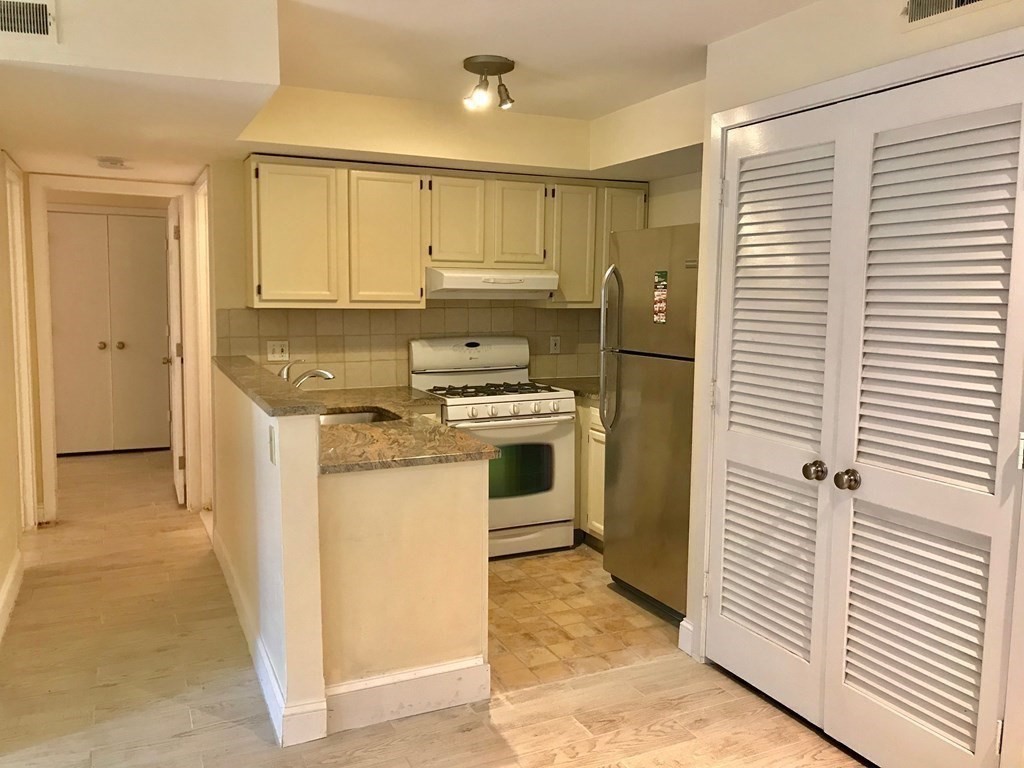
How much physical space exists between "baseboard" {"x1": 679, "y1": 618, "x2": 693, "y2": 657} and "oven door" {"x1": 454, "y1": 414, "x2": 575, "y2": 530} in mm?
1263

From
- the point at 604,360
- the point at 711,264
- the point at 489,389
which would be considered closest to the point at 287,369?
the point at 489,389

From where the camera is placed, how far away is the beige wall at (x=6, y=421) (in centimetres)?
341

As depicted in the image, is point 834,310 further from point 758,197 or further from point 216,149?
point 216,149

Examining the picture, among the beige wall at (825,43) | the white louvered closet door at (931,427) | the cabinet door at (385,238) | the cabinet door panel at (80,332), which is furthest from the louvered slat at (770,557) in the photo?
the cabinet door panel at (80,332)

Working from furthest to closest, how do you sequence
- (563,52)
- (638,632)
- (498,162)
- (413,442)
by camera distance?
1. (498,162)
2. (638,632)
3. (563,52)
4. (413,442)

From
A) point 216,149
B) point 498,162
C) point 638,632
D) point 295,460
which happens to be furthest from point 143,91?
point 638,632

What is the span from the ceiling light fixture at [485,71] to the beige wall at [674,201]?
4.71ft

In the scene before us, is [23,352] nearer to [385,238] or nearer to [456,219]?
[385,238]

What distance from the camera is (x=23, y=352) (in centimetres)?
430

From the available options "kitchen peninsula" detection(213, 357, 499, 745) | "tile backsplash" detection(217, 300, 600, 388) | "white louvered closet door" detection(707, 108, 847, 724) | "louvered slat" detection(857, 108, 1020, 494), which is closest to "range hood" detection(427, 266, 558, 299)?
"tile backsplash" detection(217, 300, 600, 388)

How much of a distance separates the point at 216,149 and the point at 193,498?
2.37m

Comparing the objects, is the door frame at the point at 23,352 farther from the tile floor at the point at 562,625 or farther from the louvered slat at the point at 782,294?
the louvered slat at the point at 782,294

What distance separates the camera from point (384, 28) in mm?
2707

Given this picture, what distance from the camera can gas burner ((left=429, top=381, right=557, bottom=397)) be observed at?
13.7 ft
